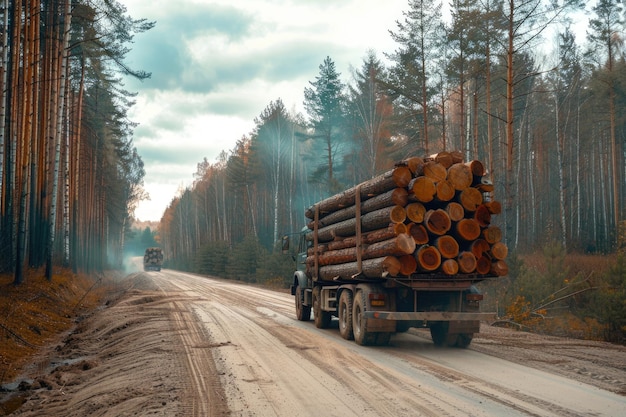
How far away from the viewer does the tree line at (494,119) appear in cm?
2158

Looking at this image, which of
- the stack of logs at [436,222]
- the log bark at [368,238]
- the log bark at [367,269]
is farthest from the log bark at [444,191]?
the log bark at [367,269]

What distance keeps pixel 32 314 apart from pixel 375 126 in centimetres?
2285

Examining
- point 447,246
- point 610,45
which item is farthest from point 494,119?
point 447,246

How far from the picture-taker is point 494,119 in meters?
37.8

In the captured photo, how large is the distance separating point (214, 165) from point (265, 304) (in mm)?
57914

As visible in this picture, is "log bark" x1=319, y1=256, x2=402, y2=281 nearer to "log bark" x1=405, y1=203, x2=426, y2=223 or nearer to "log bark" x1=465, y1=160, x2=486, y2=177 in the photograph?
"log bark" x1=405, y1=203, x2=426, y2=223

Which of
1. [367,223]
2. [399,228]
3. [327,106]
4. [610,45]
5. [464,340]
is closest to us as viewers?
[399,228]

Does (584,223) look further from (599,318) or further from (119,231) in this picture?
(119,231)

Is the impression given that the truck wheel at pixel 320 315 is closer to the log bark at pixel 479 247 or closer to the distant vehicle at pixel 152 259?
the log bark at pixel 479 247

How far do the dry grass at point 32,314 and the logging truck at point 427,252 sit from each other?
247 inches

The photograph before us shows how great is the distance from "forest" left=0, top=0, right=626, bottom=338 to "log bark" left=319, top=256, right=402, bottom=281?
5.85 meters


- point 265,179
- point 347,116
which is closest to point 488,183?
point 347,116

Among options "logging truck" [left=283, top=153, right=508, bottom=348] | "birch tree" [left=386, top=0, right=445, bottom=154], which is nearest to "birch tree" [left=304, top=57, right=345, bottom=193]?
"birch tree" [left=386, top=0, right=445, bottom=154]

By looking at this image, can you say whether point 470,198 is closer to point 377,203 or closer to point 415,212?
point 415,212
